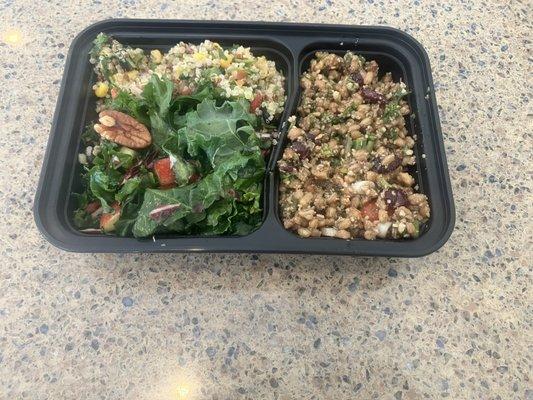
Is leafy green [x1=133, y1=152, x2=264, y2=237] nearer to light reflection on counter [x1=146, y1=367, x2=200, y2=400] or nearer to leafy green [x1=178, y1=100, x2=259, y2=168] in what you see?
leafy green [x1=178, y1=100, x2=259, y2=168]

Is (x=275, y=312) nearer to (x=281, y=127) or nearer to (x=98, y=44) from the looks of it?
(x=281, y=127)

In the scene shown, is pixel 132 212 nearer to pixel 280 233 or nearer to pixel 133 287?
pixel 133 287

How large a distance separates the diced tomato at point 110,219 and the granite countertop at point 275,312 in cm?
14

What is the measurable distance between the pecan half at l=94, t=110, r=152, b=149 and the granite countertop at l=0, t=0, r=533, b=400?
366 mm

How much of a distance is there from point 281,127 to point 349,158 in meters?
0.25

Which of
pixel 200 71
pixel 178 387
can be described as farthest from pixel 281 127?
pixel 178 387

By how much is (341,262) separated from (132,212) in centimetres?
67

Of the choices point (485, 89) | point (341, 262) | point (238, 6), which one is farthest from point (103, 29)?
point (485, 89)

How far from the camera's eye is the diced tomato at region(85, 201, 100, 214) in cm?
148

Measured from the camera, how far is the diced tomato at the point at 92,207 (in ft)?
4.87

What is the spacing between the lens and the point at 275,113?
1.59 meters

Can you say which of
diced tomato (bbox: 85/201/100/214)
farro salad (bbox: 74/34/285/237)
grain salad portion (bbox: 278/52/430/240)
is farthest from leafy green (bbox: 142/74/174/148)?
grain salad portion (bbox: 278/52/430/240)

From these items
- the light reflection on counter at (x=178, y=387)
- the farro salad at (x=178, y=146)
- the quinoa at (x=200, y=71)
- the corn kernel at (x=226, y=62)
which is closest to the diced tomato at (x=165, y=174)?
the farro salad at (x=178, y=146)

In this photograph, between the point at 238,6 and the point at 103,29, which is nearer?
the point at 103,29
